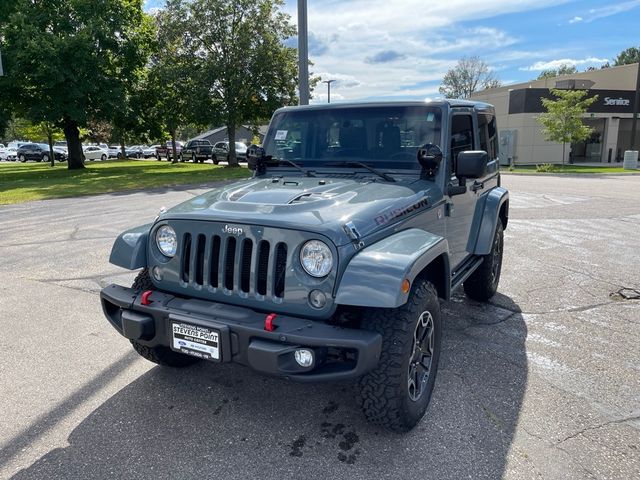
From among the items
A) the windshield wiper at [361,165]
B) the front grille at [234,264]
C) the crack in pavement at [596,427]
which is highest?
the windshield wiper at [361,165]

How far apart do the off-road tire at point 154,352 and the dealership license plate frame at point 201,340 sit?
1.83ft

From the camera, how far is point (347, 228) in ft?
8.74

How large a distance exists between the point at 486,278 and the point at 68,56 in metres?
23.0

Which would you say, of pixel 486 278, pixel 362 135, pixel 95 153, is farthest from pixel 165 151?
pixel 362 135

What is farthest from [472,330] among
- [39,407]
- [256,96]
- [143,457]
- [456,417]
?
[256,96]

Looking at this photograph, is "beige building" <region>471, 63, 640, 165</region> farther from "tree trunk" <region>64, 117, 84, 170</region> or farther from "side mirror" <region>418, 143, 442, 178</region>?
"side mirror" <region>418, 143, 442, 178</region>

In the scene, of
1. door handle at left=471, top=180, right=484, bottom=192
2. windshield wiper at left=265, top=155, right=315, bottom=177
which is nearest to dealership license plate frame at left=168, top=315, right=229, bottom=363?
windshield wiper at left=265, top=155, right=315, bottom=177

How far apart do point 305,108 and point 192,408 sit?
2557mm

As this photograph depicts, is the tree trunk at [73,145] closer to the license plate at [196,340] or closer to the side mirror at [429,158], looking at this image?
the side mirror at [429,158]

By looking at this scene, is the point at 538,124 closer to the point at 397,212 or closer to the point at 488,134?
the point at 488,134

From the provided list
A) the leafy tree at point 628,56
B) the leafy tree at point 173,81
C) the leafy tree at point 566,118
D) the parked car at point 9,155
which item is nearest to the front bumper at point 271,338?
the leafy tree at point 173,81

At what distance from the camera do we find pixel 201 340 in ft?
8.82

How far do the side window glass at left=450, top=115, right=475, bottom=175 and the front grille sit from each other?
181cm

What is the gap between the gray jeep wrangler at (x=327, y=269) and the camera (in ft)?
8.24
